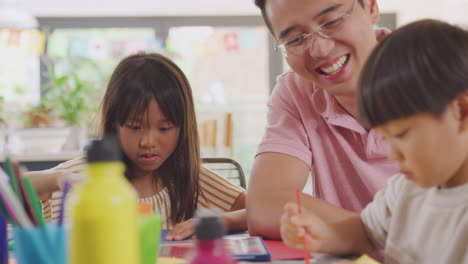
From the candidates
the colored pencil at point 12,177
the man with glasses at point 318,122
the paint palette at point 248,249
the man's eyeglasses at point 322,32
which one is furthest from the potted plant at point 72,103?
the colored pencil at point 12,177

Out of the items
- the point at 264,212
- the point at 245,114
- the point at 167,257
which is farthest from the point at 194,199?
the point at 245,114

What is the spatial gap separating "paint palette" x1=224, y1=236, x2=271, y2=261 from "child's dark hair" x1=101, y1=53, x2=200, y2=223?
61cm

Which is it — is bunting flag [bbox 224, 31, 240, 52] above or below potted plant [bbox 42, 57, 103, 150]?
above

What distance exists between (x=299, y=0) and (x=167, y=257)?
24.6 inches

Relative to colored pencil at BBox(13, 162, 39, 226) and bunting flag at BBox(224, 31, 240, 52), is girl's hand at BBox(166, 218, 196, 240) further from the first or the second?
bunting flag at BBox(224, 31, 240, 52)

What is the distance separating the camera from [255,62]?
547 centimetres

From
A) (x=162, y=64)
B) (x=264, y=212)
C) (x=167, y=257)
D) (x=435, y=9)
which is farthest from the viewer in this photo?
(x=435, y=9)

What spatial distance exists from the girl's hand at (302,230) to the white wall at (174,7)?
14.6 feet

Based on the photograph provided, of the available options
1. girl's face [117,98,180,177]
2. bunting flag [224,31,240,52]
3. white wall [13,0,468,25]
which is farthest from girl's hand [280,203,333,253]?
bunting flag [224,31,240,52]

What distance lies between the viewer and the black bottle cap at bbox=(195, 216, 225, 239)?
0.46 metres

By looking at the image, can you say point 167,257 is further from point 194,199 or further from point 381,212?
point 194,199

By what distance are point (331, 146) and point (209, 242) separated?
2.68 feet

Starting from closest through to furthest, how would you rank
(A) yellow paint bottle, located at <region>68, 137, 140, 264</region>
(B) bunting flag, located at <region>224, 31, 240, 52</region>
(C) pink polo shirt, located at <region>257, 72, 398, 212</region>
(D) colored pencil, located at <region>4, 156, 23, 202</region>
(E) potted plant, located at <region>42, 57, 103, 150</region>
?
(A) yellow paint bottle, located at <region>68, 137, 140, 264</region> → (D) colored pencil, located at <region>4, 156, 23, 202</region> → (C) pink polo shirt, located at <region>257, 72, 398, 212</region> → (E) potted plant, located at <region>42, 57, 103, 150</region> → (B) bunting flag, located at <region>224, 31, 240, 52</region>

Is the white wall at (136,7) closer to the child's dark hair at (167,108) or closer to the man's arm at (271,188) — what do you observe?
the child's dark hair at (167,108)
